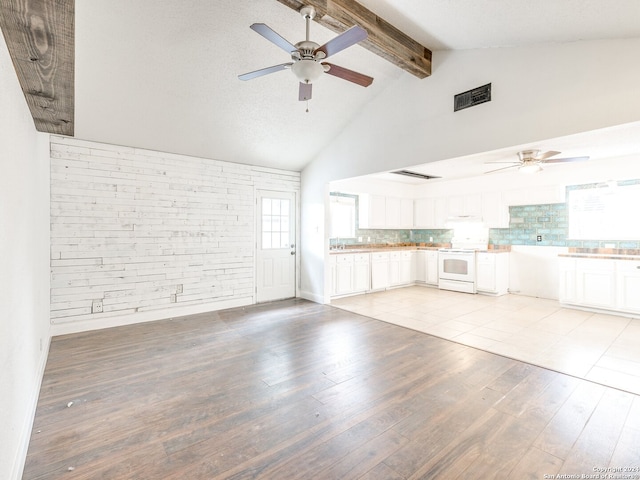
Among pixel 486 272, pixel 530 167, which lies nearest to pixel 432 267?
pixel 486 272

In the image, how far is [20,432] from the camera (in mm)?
1866

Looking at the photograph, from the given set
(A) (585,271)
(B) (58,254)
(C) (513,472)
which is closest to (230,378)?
(C) (513,472)

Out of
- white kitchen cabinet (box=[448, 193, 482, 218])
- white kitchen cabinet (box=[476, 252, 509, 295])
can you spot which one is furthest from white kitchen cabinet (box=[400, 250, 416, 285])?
white kitchen cabinet (box=[476, 252, 509, 295])

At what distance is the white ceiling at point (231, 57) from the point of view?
2.74 metres

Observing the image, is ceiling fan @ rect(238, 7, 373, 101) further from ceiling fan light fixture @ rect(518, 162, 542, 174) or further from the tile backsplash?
the tile backsplash

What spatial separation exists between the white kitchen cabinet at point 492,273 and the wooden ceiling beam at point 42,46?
22.7ft

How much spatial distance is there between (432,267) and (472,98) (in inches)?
183

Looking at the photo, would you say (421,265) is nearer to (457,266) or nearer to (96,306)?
(457,266)

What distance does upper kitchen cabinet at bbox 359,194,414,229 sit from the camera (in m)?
7.14

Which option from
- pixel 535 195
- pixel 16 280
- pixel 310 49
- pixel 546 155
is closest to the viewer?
pixel 16 280

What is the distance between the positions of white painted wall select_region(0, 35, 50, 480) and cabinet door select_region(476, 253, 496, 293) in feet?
22.9

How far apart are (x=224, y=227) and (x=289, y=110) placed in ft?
7.28

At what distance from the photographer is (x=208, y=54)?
3.37 m

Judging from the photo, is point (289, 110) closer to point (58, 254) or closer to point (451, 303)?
point (58, 254)
